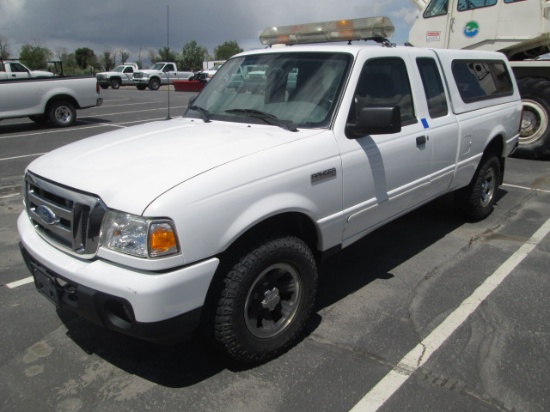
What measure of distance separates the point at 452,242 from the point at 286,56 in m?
2.55

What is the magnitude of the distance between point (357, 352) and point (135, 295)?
4.78ft

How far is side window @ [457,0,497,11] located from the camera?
851 centimetres

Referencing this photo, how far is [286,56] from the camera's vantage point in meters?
3.71

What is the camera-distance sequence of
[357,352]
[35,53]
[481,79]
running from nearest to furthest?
[357,352] < [481,79] < [35,53]

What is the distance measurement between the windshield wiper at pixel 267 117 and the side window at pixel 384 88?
421 mm

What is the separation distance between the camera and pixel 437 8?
9.14 m

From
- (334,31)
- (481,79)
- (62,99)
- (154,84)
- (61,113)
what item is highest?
(154,84)

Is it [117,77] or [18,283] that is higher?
[117,77]

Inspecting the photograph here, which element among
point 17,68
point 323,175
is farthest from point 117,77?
point 323,175

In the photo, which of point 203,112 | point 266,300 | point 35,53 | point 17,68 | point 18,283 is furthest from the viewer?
point 35,53

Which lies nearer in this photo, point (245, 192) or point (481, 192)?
point (245, 192)

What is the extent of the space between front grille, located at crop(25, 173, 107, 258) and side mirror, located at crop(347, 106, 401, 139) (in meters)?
1.67

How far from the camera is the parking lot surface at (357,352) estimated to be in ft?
8.33

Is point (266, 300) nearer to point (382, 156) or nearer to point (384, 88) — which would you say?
point (382, 156)
